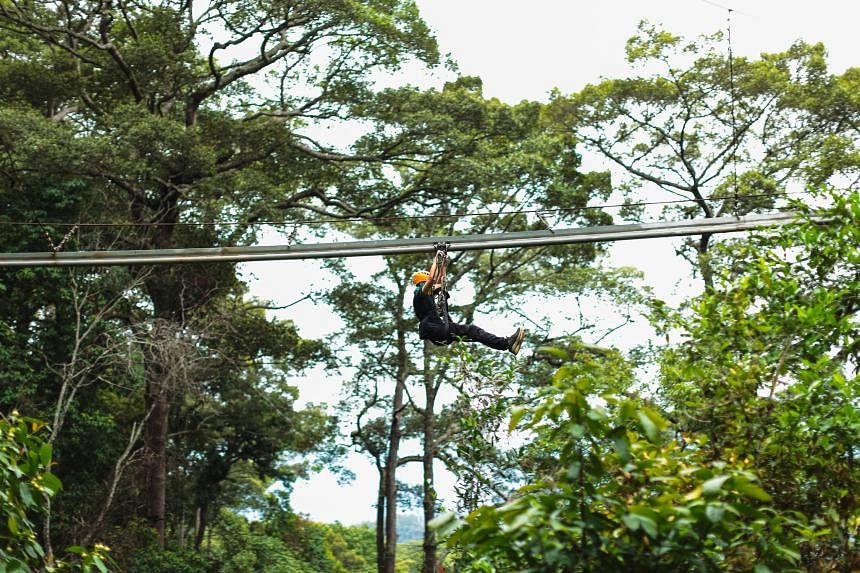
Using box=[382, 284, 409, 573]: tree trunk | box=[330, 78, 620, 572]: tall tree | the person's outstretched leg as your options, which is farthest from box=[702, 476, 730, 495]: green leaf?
box=[382, 284, 409, 573]: tree trunk

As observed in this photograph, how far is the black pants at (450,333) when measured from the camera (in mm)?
6379

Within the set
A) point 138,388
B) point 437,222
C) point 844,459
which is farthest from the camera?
point 437,222

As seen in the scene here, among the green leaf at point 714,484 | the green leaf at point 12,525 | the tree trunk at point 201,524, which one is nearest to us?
the green leaf at point 714,484

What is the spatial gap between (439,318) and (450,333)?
15 centimetres

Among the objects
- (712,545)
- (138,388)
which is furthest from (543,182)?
(712,545)

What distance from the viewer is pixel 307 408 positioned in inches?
765

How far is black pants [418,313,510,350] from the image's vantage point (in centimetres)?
638

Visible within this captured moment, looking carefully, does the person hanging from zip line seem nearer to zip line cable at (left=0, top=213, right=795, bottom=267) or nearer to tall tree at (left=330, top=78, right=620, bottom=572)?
zip line cable at (left=0, top=213, right=795, bottom=267)

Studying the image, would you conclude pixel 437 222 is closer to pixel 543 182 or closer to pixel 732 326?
pixel 543 182

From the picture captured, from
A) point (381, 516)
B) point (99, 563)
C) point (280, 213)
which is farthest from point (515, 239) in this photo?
point (381, 516)

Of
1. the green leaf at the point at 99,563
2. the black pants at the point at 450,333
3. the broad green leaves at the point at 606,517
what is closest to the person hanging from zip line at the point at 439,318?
the black pants at the point at 450,333

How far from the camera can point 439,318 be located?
255 inches

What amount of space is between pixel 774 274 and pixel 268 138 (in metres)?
10.7

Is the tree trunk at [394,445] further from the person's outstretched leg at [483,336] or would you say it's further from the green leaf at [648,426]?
the green leaf at [648,426]
